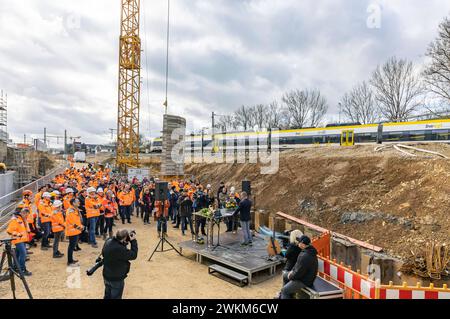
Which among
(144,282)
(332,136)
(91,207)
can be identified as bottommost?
(144,282)

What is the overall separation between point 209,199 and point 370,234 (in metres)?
7.10

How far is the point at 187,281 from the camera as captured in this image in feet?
23.6

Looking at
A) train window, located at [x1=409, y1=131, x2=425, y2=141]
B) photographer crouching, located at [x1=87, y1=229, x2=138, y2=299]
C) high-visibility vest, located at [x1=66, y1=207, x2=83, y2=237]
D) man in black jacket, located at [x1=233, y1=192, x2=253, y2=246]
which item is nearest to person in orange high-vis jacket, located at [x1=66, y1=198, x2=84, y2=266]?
high-visibility vest, located at [x1=66, y1=207, x2=83, y2=237]

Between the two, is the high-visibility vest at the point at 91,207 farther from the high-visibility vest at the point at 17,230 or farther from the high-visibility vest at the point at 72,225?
the high-visibility vest at the point at 17,230

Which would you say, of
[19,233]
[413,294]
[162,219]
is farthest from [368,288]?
[19,233]

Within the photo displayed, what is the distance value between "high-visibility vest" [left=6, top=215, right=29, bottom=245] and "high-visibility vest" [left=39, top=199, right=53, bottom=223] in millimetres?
2041

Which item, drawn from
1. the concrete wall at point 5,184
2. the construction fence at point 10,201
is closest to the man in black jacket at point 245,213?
the construction fence at point 10,201

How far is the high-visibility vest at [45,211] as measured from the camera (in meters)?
8.83

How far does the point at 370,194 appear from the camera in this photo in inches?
539

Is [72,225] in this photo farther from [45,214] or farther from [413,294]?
[413,294]

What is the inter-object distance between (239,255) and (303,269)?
12.3ft
